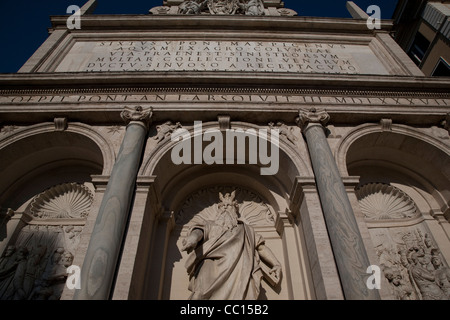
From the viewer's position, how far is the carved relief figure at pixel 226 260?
6.18 meters

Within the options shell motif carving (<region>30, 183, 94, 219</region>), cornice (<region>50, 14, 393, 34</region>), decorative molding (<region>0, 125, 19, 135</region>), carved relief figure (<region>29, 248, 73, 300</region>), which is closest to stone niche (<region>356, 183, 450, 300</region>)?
cornice (<region>50, 14, 393, 34</region>)

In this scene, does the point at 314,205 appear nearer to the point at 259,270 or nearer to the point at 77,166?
the point at 259,270

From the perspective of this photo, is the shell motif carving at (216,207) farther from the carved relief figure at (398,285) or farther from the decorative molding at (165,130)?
the carved relief figure at (398,285)

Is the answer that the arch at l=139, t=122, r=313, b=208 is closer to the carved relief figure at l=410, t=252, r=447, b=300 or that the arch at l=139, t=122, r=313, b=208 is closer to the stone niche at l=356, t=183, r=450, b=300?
the stone niche at l=356, t=183, r=450, b=300

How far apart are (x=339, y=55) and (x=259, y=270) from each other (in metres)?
8.33

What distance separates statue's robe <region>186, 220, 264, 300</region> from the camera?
614 cm

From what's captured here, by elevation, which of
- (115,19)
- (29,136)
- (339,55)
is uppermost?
(115,19)

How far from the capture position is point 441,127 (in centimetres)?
848

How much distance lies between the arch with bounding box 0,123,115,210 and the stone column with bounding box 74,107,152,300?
755 mm

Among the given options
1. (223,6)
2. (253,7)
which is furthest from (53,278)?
(253,7)

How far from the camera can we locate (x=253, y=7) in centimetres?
1385

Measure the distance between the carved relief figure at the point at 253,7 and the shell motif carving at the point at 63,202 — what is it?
10.4 m

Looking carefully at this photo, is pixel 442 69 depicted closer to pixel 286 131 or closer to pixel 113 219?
pixel 286 131
